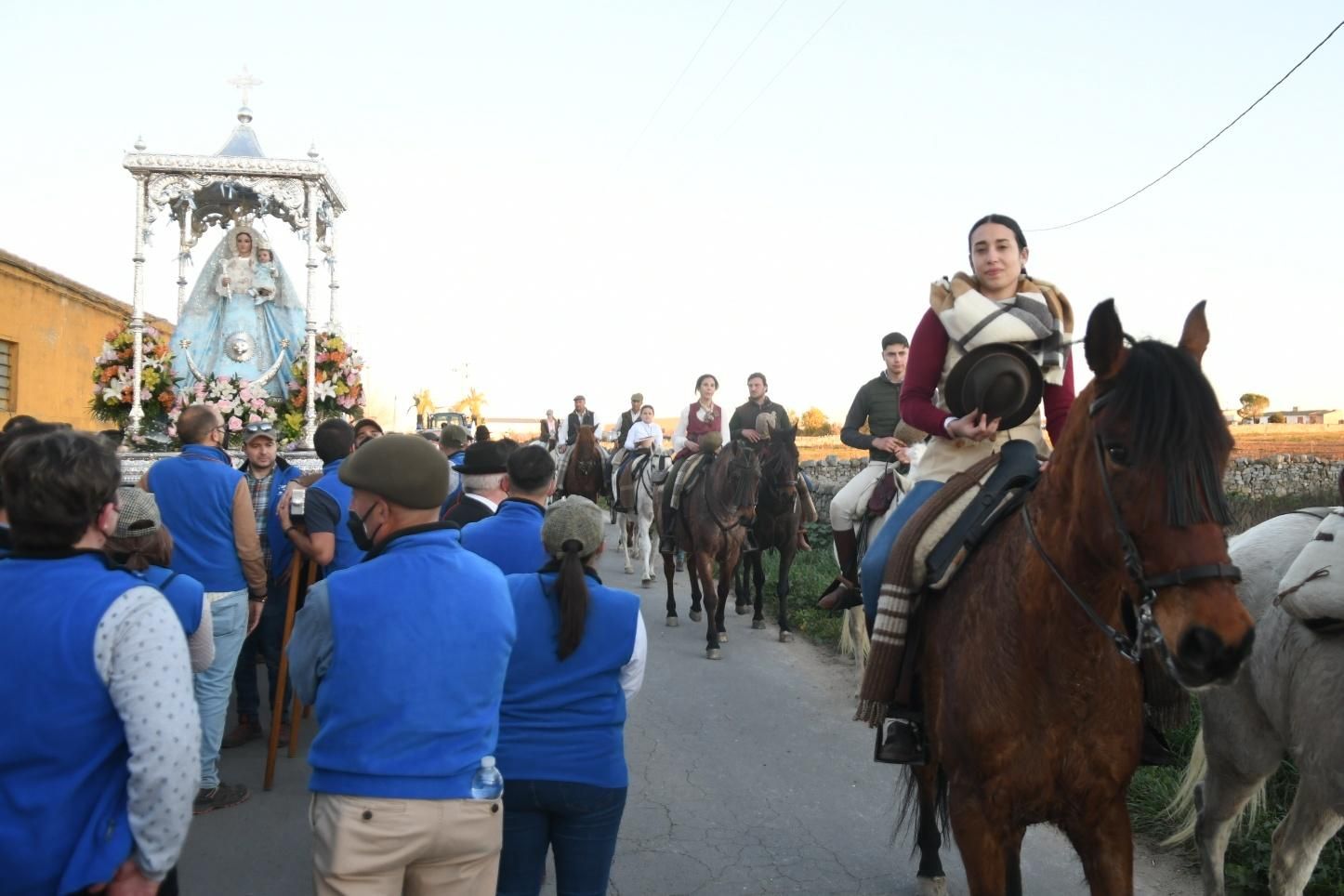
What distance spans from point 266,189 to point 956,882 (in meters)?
9.95

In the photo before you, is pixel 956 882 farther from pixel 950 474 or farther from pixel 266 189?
pixel 266 189

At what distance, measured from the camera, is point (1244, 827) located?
15.5 ft

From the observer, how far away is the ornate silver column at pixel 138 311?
9.35m

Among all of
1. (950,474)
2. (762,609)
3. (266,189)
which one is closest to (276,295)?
(266,189)

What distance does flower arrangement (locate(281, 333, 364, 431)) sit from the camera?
396 inches

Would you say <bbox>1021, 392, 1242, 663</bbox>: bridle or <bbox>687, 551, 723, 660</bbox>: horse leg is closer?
<bbox>1021, 392, 1242, 663</bbox>: bridle

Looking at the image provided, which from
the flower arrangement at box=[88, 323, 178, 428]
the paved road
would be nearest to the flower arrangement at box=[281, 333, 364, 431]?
the flower arrangement at box=[88, 323, 178, 428]

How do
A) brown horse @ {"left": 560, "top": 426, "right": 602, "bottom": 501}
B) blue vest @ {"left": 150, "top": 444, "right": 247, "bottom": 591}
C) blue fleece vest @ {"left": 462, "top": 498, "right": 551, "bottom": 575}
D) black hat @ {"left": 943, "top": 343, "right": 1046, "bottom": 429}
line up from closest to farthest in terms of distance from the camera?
1. black hat @ {"left": 943, "top": 343, "right": 1046, "bottom": 429}
2. blue fleece vest @ {"left": 462, "top": 498, "right": 551, "bottom": 575}
3. blue vest @ {"left": 150, "top": 444, "right": 247, "bottom": 591}
4. brown horse @ {"left": 560, "top": 426, "right": 602, "bottom": 501}

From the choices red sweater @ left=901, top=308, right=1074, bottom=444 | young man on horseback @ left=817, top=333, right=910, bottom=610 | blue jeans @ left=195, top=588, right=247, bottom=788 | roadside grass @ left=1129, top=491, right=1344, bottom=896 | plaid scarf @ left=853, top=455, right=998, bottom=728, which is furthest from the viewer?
young man on horseback @ left=817, top=333, right=910, bottom=610

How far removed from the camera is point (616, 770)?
2939 millimetres

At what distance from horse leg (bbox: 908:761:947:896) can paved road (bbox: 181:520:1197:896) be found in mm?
150

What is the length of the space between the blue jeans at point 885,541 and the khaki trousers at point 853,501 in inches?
129

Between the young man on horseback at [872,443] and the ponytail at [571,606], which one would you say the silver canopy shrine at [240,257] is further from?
the ponytail at [571,606]

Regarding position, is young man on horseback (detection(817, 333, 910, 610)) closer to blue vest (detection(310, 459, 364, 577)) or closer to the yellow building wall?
blue vest (detection(310, 459, 364, 577))
